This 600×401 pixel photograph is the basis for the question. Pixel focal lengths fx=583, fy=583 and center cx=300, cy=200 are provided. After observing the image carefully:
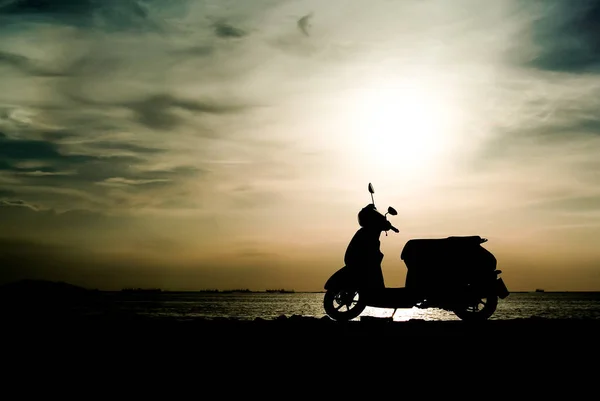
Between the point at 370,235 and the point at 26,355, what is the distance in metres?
6.63

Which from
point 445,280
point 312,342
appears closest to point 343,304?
point 445,280

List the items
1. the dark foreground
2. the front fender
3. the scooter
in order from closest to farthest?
the dark foreground, the scooter, the front fender

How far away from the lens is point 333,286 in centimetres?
1179

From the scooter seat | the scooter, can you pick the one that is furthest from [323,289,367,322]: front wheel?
the scooter seat

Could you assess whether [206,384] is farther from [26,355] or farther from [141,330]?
[141,330]

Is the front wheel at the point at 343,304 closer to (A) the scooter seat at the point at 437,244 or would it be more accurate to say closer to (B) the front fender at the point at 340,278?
(B) the front fender at the point at 340,278

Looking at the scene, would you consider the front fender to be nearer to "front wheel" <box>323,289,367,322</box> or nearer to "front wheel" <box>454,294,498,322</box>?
"front wheel" <box>323,289,367,322</box>

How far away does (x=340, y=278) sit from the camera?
1177 cm

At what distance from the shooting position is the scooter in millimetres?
11000

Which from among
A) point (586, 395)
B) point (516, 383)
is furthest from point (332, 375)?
point (586, 395)

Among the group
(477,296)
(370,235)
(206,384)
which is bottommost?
(206,384)

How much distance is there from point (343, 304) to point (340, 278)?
1.75 feet

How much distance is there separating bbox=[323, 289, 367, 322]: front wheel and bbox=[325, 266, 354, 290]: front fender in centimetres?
13

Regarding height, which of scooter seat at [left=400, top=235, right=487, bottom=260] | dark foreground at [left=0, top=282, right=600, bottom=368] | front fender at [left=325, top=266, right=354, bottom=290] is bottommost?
dark foreground at [left=0, top=282, right=600, bottom=368]
